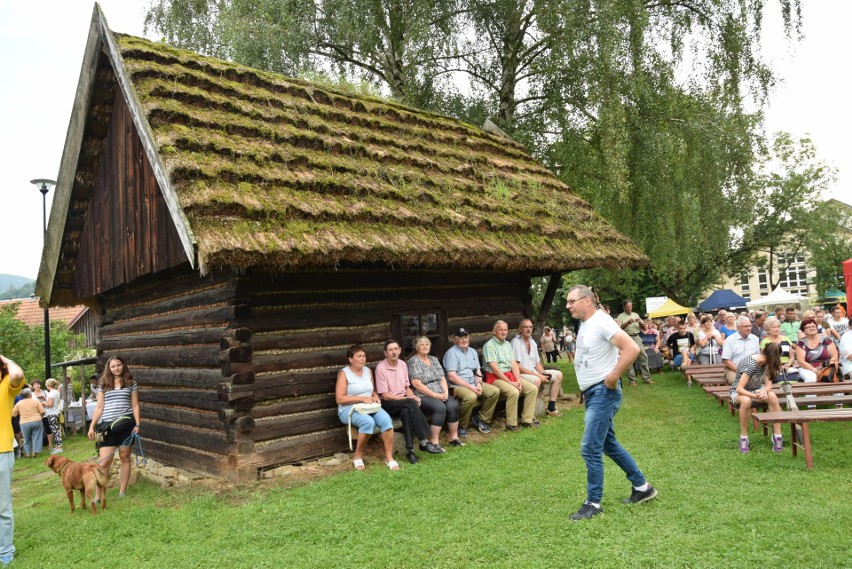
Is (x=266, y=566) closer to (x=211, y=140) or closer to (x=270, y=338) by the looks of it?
(x=270, y=338)

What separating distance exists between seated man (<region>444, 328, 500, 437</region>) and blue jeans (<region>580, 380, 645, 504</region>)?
388 cm

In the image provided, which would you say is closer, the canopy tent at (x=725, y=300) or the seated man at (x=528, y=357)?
the seated man at (x=528, y=357)

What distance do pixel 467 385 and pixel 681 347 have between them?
27.3ft

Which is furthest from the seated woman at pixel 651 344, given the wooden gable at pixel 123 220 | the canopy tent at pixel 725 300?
the canopy tent at pixel 725 300

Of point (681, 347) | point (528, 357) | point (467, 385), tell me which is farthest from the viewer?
point (681, 347)

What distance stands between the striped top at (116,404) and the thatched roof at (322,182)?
237 centimetres

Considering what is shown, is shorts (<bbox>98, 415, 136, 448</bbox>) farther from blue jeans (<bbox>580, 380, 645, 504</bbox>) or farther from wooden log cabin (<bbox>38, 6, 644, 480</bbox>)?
blue jeans (<bbox>580, 380, 645, 504</bbox>)

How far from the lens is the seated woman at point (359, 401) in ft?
24.9

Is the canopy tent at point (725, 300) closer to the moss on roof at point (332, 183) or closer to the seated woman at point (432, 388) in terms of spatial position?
the moss on roof at point (332, 183)

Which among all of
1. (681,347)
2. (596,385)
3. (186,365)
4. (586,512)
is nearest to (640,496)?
(586,512)

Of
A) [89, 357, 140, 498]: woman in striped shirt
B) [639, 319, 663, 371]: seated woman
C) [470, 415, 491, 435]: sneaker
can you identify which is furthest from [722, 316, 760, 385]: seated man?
[89, 357, 140, 498]: woman in striped shirt

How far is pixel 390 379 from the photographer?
8.20 m

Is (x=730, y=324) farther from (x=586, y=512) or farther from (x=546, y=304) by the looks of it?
(x=586, y=512)

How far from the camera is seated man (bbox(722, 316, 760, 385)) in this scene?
810 centimetres
